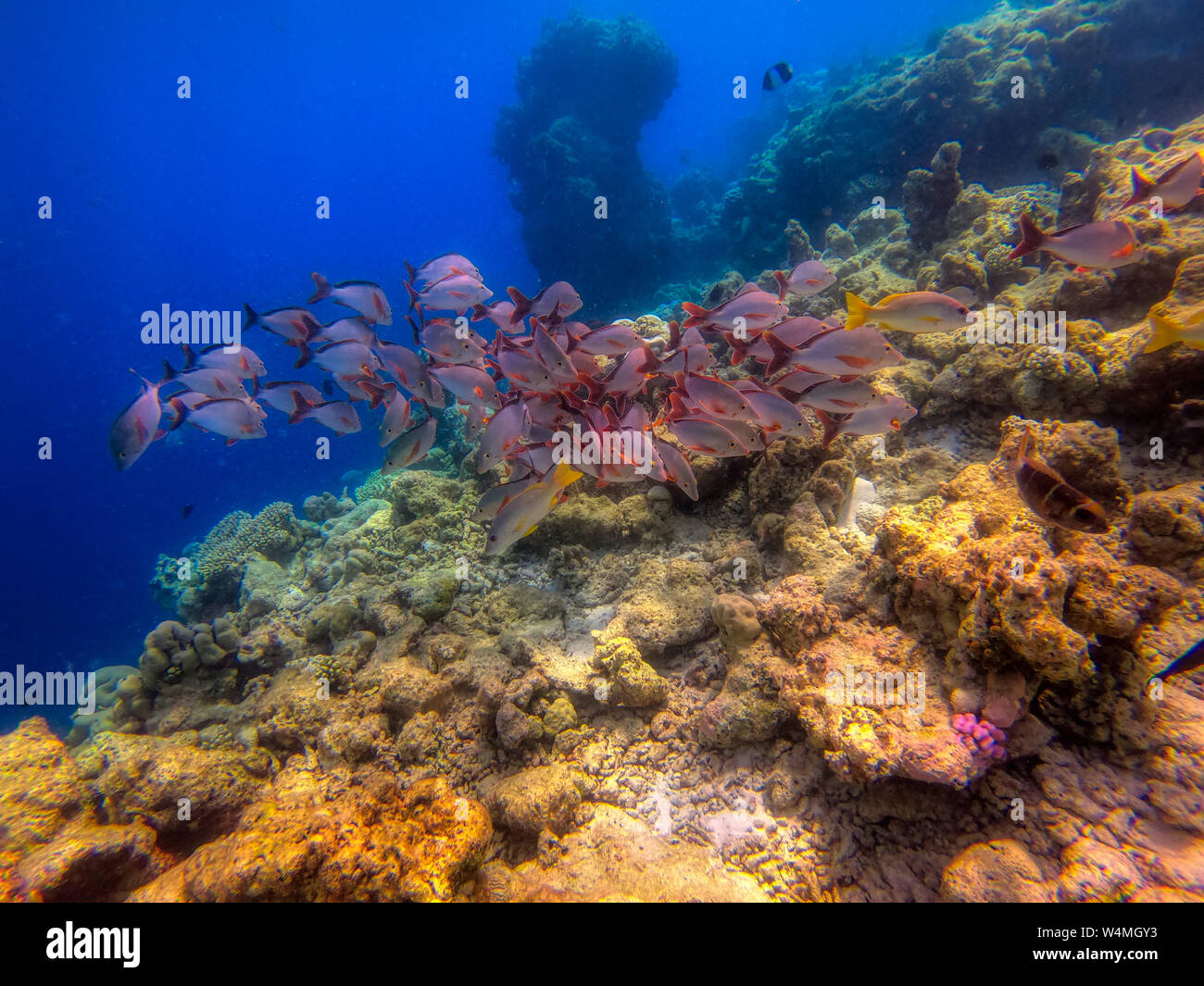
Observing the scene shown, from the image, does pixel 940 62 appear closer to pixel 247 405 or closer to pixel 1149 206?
pixel 1149 206

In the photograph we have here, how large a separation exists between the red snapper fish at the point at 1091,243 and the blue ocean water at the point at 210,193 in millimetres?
20127

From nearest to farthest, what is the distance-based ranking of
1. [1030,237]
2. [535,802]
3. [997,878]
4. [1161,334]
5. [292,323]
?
1. [997,878]
2. [535,802]
3. [1161,334]
4. [1030,237]
5. [292,323]

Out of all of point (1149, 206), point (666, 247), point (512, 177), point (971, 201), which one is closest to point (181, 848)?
point (1149, 206)

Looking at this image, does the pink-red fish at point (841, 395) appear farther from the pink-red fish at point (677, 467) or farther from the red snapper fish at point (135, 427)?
the red snapper fish at point (135, 427)

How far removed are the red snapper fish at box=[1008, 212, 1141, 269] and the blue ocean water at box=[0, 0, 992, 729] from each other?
66.0 ft

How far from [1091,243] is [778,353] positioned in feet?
8.49

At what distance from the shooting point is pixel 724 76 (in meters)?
101

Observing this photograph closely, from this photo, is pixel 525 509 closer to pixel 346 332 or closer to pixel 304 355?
pixel 346 332

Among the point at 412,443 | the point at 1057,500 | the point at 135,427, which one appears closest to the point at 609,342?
the point at 412,443

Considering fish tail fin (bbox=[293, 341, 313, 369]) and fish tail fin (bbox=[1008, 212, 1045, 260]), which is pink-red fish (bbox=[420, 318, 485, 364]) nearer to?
fish tail fin (bbox=[293, 341, 313, 369])

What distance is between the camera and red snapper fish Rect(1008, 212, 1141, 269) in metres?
3.60

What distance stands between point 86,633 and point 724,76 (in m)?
132

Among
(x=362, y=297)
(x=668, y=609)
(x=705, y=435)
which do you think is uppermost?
(x=362, y=297)

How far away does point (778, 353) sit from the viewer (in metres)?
3.58
